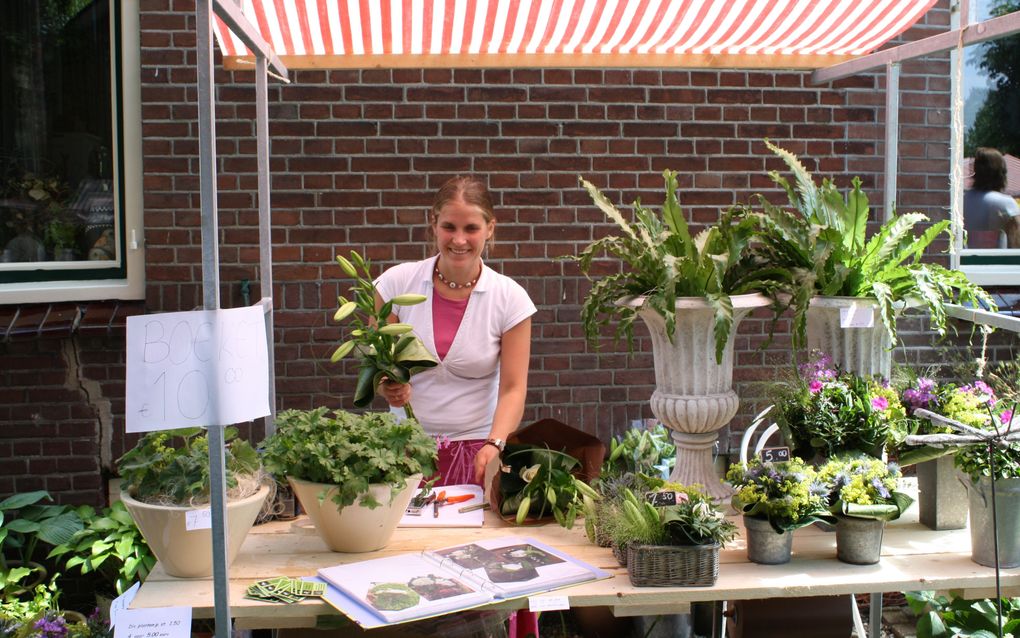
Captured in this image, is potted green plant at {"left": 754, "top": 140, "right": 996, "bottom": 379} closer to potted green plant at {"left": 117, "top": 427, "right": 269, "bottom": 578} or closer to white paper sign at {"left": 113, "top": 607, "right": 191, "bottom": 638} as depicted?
potted green plant at {"left": 117, "top": 427, "right": 269, "bottom": 578}

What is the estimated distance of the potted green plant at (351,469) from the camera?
2.26 metres

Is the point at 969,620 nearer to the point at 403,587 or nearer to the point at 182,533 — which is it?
the point at 403,587

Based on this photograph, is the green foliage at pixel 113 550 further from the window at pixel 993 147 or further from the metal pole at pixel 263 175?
the window at pixel 993 147

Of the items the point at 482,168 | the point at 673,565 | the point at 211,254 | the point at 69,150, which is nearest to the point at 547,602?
the point at 673,565

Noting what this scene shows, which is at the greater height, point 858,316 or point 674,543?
point 858,316

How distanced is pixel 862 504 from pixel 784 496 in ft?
0.63

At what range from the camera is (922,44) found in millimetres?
3021

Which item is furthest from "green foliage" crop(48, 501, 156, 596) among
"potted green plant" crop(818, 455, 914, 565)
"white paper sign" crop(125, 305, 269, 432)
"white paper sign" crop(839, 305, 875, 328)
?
"white paper sign" crop(839, 305, 875, 328)

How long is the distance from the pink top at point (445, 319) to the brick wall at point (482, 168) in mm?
1172

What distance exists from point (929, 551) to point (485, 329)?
1.50m

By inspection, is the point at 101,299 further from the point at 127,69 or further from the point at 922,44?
the point at 922,44

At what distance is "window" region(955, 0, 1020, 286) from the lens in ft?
15.4

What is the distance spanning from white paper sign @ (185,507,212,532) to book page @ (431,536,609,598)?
1.72ft

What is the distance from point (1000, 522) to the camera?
2.25 meters
